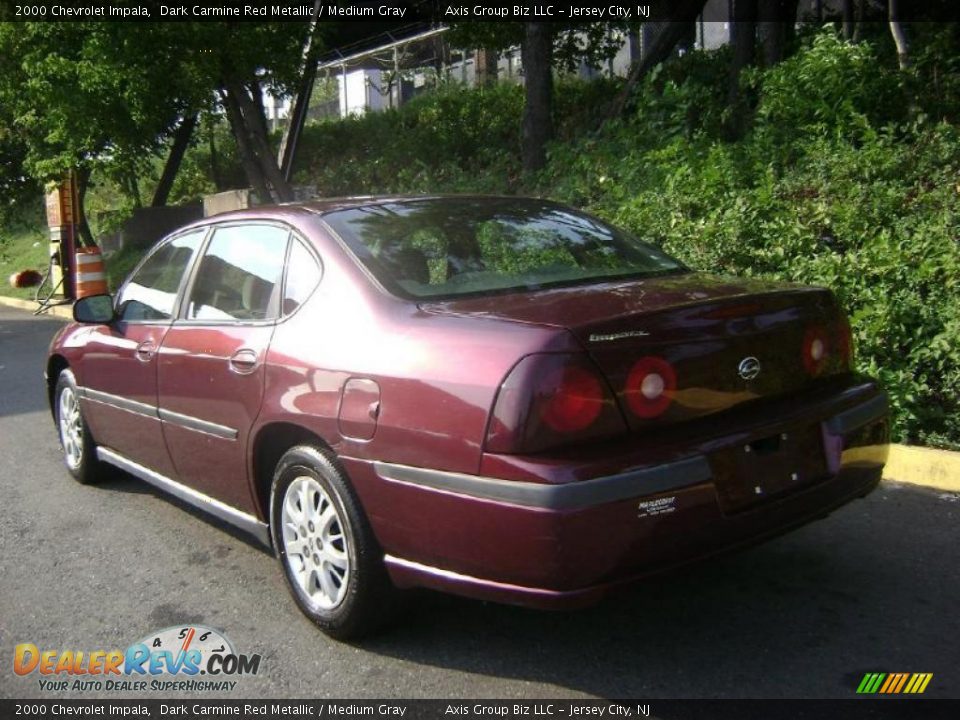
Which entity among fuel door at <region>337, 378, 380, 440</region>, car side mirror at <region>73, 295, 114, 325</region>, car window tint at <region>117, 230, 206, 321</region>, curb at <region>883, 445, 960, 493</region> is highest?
car window tint at <region>117, 230, 206, 321</region>

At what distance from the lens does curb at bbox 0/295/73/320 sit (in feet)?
53.3

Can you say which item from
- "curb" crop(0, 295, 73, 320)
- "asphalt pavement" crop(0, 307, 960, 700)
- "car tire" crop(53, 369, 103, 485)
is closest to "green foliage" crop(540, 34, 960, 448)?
"asphalt pavement" crop(0, 307, 960, 700)

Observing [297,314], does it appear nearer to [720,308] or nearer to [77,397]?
[720,308]

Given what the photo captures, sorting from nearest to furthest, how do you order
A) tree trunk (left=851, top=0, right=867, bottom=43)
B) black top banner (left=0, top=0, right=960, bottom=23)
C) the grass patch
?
tree trunk (left=851, top=0, right=867, bottom=43) < black top banner (left=0, top=0, right=960, bottom=23) < the grass patch

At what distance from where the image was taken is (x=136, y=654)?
361cm

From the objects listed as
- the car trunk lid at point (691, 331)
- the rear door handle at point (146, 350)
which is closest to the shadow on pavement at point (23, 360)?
the rear door handle at point (146, 350)

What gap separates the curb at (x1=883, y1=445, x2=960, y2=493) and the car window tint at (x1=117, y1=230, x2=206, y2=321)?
3.56 meters

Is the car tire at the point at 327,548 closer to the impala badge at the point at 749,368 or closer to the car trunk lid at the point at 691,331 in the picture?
the car trunk lid at the point at 691,331

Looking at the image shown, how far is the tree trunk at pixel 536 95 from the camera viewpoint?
12.9m

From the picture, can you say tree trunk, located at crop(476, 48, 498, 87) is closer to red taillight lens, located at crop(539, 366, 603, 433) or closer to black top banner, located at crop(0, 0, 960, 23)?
black top banner, located at crop(0, 0, 960, 23)

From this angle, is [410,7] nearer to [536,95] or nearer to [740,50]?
[536,95]

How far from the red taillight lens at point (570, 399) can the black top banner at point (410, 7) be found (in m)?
10.1

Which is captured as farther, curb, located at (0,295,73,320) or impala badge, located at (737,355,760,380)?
curb, located at (0,295,73,320)

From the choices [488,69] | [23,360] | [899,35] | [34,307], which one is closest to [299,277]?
[23,360]
